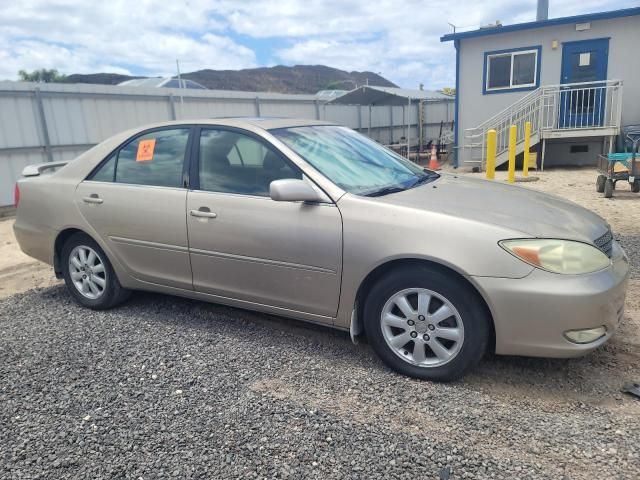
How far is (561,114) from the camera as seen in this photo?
47.1ft

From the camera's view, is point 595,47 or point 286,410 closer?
point 286,410

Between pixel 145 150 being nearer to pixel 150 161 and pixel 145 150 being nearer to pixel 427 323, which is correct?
pixel 150 161

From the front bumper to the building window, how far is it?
44.5ft

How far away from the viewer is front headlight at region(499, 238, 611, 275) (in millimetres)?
2783

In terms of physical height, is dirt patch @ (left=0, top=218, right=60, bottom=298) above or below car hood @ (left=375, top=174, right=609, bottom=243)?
below

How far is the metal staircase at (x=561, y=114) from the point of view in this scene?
13445 millimetres

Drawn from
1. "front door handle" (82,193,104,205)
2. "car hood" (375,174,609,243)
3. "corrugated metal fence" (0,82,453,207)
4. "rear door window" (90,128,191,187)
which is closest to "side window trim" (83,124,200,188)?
"rear door window" (90,128,191,187)

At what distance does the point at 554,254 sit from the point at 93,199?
3.47m

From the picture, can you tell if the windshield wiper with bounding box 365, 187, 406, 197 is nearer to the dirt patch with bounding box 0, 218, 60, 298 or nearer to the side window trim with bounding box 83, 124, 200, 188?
the side window trim with bounding box 83, 124, 200, 188

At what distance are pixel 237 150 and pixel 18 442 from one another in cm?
223

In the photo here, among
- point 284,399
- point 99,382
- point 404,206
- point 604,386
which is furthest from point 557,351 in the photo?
point 99,382

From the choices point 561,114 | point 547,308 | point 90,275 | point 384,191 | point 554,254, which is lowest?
point 90,275

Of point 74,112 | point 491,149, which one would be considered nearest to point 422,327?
point 491,149

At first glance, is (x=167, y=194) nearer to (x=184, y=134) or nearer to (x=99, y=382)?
(x=184, y=134)
